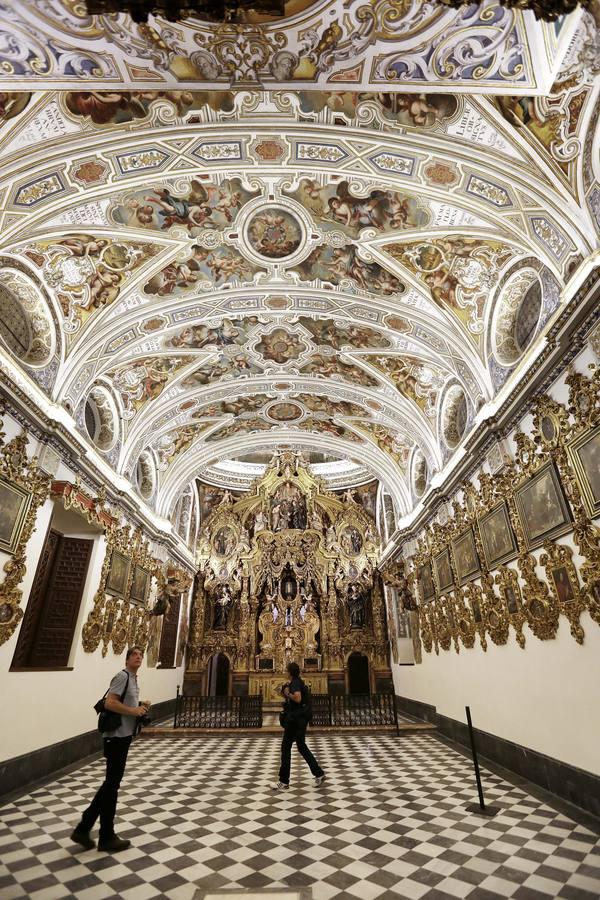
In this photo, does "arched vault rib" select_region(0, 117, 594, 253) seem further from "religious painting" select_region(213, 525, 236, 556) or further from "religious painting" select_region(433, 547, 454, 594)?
"religious painting" select_region(213, 525, 236, 556)

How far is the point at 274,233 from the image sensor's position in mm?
8633

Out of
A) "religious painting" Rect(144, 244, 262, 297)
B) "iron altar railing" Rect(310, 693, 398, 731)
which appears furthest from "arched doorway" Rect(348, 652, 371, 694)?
"religious painting" Rect(144, 244, 262, 297)

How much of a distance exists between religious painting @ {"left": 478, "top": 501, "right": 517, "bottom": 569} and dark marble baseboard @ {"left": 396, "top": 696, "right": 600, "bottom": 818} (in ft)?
9.79

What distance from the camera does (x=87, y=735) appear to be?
376 inches

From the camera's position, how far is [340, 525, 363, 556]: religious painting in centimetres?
2144

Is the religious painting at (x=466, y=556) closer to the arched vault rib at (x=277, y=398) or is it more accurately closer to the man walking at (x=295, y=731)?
the arched vault rib at (x=277, y=398)

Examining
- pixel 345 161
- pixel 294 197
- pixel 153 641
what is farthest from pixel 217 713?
pixel 345 161

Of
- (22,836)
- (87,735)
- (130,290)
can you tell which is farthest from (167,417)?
(22,836)

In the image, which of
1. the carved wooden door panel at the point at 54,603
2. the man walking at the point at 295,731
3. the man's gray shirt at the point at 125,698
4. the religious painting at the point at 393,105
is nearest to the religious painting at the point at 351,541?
the carved wooden door panel at the point at 54,603

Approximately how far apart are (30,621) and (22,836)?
4.56 metres

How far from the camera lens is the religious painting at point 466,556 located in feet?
Result: 31.5

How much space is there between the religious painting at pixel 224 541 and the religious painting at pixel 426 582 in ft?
34.3

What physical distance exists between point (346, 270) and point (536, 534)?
6164mm

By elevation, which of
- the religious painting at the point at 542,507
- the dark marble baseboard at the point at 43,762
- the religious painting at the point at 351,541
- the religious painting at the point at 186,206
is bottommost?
the dark marble baseboard at the point at 43,762
